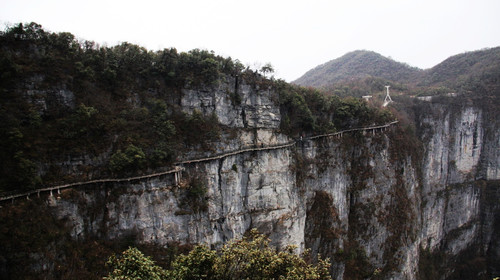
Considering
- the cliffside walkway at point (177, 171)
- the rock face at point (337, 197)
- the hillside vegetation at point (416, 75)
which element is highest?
the hillside vegetation at point (416, 75)

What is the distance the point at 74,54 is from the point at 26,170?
35.8ft

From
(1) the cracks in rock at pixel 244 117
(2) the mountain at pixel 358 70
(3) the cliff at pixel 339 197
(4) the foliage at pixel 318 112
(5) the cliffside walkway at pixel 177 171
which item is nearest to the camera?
(5) the cliffside walkway at pixel 177 171

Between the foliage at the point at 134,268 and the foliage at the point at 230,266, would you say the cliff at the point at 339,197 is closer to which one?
the foliage at the point at 134,268

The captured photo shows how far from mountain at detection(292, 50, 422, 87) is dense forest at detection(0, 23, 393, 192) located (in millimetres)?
62732

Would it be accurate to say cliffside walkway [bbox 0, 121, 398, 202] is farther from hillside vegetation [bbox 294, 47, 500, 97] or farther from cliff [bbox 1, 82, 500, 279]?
hillside vegetation [bbox 294, 47, 500, 97]

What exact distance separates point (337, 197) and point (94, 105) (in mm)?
29531

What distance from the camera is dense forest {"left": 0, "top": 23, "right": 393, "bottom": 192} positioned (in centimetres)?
2192

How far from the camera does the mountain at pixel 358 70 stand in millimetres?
89938

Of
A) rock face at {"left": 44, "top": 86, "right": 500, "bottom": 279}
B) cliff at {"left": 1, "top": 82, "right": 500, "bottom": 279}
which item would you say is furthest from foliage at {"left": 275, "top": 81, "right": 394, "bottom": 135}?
rock face at {"left": 44, "top": 86, "right": 500, "bottom": 279}

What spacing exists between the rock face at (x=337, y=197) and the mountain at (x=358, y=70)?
33.6 metres

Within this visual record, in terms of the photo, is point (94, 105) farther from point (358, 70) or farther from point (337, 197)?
point (358, 70)

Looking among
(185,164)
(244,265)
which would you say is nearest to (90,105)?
(185,164)

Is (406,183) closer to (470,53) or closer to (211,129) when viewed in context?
(211,129)

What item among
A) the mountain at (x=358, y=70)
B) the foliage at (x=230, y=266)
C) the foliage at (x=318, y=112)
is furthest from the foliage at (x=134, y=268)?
the mountain at (x=358, y=70)
